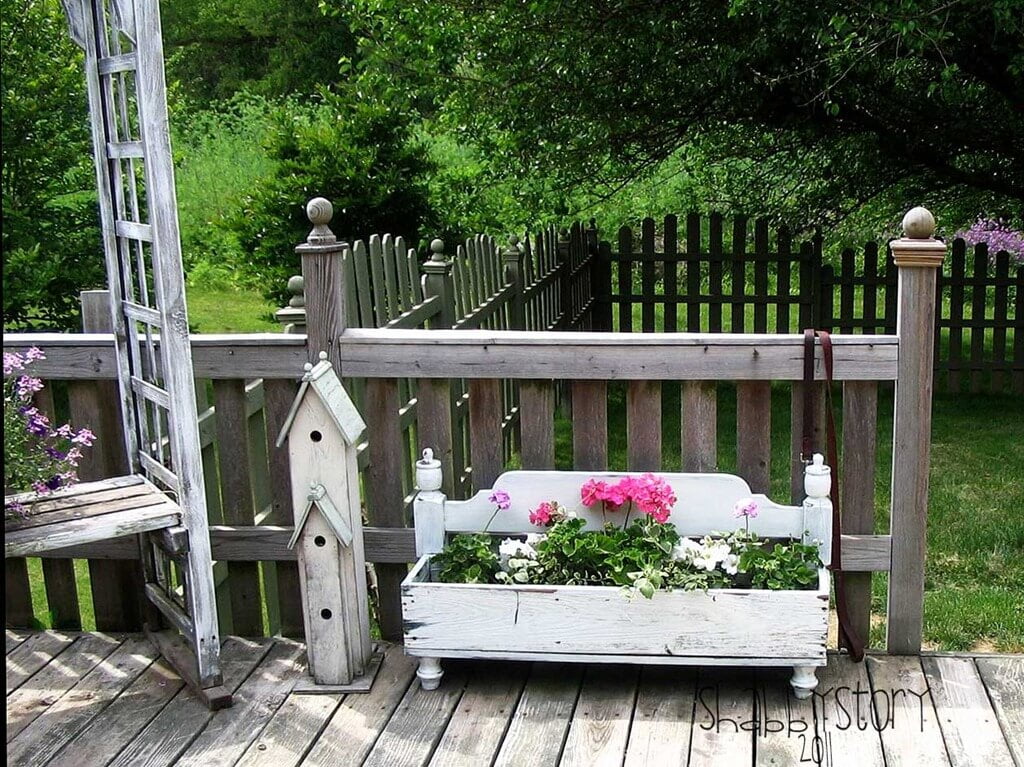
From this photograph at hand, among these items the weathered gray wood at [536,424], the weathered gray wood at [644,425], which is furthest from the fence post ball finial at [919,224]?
the weathered gray wood at [536,424]

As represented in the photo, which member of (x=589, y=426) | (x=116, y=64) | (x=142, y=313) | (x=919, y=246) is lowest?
(x=589, y=426)

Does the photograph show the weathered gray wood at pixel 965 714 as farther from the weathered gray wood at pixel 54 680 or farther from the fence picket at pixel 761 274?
the fence picket at pixel 761 274

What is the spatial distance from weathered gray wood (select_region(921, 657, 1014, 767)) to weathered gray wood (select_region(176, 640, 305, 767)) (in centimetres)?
181

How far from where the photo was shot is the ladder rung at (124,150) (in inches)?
120

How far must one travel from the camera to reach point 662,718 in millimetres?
3088

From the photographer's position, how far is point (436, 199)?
8438 mm

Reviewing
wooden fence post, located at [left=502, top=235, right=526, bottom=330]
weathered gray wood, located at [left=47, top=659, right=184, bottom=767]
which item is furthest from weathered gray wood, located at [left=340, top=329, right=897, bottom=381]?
wooden fence post, located at [left=502, top=235, right=526, bottom=330]

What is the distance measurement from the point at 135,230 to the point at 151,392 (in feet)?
1.50

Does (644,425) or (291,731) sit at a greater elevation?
(644,425)

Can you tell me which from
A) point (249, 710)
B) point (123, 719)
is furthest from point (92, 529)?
point (249, 710)

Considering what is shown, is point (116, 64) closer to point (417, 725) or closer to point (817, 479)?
point (417, 725)

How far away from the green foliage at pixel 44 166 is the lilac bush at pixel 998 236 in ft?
21.1

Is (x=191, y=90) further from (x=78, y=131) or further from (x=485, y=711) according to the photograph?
(x=485, y=711)

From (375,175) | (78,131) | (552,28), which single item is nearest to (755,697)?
(552,28)
